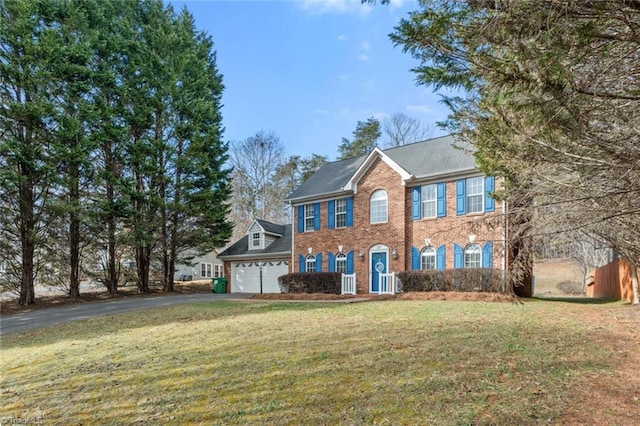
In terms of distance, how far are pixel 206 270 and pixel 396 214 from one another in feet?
91.6

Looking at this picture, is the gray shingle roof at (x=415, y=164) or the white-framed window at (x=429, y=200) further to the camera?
the white-framed window at (x=429, y=200)

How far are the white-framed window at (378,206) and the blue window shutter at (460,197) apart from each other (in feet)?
10.7

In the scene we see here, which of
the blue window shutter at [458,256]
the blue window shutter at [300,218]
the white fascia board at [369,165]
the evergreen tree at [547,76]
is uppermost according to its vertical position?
the white fascia board at [369,165]

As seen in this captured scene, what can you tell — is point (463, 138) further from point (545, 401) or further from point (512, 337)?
point (545, 401)

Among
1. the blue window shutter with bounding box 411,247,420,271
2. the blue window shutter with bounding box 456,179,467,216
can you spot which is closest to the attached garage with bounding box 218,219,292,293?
the blue window shutter with bounding box 411,247,420,271

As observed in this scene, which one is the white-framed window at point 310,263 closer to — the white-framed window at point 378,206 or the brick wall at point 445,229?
the white-framed window at point 378,206

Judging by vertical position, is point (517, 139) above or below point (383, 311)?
above

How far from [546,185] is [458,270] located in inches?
322

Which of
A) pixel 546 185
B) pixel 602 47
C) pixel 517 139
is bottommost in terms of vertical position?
pixel 546 185

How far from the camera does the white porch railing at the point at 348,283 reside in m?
16.8

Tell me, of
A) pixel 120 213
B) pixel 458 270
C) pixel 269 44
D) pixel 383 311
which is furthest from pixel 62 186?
pixel 458 270

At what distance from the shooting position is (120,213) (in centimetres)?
1973

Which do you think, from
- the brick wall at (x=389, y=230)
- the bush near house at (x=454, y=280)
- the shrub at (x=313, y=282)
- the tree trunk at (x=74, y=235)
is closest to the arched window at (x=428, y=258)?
the brick wall at (x=389, y=230)

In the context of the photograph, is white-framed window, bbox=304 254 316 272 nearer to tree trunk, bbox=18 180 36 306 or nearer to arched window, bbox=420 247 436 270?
arched window, bbox=420 247 436 270
